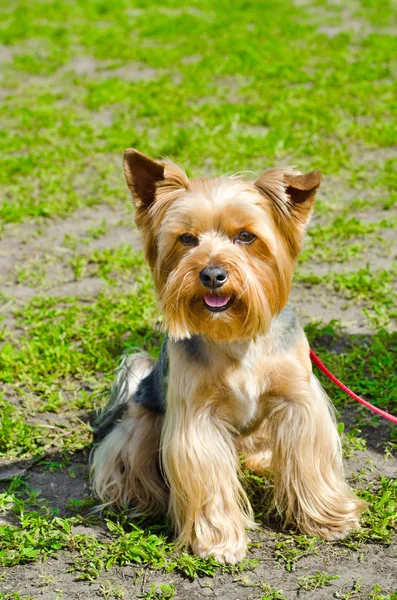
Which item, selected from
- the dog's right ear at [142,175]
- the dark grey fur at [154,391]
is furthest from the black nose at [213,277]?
the dark grey fur at [154,391]

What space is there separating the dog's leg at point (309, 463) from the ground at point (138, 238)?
10cm

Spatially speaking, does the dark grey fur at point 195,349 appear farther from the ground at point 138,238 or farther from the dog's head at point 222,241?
the ground at point 138,238

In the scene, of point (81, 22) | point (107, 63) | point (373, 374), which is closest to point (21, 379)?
point (373, 374)

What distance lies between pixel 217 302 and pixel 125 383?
3.85 ft

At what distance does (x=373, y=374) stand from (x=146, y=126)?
208 inches

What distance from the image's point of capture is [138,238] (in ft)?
24.1

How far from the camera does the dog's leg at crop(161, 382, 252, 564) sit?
397 cm

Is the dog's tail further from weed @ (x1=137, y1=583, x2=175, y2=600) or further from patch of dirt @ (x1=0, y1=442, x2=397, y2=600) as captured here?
weed @ (x1=137, y1=583, x2=175, y2=600)

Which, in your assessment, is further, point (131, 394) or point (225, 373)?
point (131, 394)

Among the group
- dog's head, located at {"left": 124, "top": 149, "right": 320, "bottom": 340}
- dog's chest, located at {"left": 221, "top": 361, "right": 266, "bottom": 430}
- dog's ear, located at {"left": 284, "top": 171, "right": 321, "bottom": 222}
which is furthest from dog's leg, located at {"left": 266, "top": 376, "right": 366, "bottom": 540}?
dog's ear, located at {"left": 284, "top": 171, "right": 321, "bottom": 222}

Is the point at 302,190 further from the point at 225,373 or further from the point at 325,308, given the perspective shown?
the point at 325,308

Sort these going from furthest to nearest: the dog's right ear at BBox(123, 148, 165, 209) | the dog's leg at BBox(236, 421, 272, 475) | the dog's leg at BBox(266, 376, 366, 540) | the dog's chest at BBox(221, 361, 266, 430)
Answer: the dog's leg at BBox(236, 421, 272, 475)
the dog's leg at BBox(266, 376, 366, 540)
the dog's chest at BBox(221, 361, 266, 430)
the dog's right ear at BBox(123, 148, 165, 209)

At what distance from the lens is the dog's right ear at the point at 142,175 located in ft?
12.3

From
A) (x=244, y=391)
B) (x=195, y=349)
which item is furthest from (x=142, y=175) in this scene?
(x=244, y=391)
